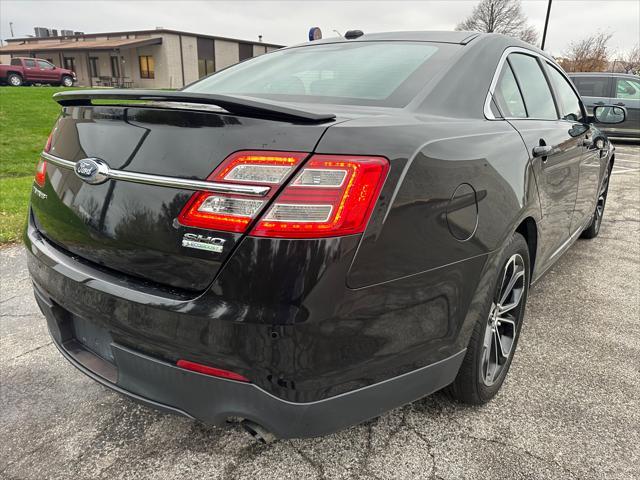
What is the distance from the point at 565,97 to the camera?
3.41 m

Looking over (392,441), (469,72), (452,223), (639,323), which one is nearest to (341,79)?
(469,72)

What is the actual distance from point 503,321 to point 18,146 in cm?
1078

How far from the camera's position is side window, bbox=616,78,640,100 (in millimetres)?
12180

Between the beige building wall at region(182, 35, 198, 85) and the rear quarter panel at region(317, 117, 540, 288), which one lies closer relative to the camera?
the rear quarter panel at region(317, 117, 540, 288)

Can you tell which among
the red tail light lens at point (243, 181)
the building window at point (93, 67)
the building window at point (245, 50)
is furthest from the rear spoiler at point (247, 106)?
the building window at point (93, 67)

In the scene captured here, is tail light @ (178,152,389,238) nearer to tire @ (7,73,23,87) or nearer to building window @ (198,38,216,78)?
tire @ (7,73,23,87)

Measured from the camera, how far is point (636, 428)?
205 cm

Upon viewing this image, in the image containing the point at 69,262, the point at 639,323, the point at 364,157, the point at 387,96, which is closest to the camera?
the point at 364,157

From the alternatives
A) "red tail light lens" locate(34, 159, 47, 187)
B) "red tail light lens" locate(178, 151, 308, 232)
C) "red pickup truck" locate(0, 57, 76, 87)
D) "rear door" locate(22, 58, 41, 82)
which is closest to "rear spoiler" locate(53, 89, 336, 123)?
"red tail light lens" locate(178, 151, 308, 232)

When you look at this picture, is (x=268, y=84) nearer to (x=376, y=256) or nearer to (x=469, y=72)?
(x=469, y=72)

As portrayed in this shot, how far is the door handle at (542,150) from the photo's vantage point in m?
2.25

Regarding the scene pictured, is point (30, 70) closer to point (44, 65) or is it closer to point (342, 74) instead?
point (44, 65)

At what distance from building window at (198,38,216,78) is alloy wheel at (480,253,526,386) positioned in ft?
131

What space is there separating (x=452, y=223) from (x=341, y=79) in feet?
2.98
